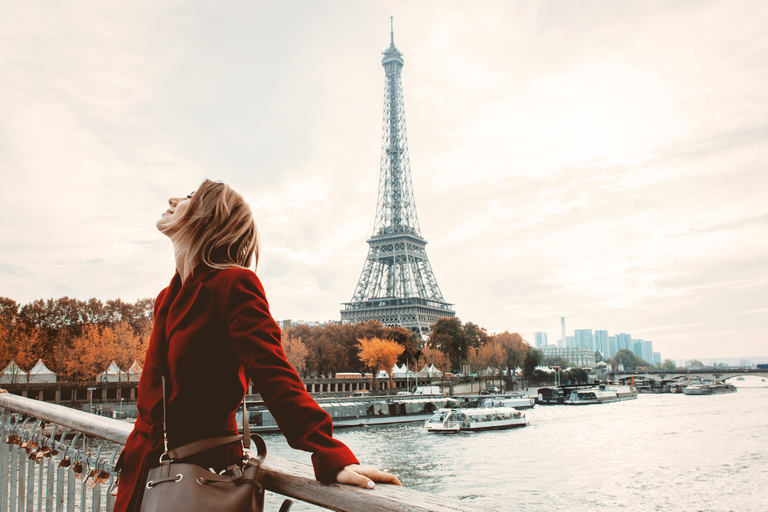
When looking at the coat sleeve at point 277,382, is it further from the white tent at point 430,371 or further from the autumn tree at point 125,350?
the white tent at point 430,371

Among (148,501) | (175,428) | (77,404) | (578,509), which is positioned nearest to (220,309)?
(175,428)

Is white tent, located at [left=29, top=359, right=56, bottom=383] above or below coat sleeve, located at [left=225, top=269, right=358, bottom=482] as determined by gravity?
below

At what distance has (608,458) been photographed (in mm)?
25672

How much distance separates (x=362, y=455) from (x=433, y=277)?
5896 cm

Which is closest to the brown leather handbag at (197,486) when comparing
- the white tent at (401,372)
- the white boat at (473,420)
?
the white boat at (473,420)

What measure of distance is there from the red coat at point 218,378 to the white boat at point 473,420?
114ft

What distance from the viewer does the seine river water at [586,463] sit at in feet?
60.6

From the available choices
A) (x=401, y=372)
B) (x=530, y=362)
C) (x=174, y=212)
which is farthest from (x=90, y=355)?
(x=530, y=362)

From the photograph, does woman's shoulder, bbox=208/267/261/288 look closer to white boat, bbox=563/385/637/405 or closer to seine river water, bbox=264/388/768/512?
seine river water, bbox=264/388/768/512

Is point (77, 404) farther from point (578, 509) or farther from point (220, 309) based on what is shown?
point (220, 309)

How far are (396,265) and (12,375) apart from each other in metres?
46.9

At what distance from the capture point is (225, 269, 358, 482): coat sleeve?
1760 millimetres

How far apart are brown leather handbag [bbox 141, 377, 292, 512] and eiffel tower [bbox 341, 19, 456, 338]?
2931 inches

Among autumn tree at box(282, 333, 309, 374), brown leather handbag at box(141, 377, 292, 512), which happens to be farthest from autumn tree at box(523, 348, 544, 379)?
brown leather handbag at box(141, 377, 292, 512)
